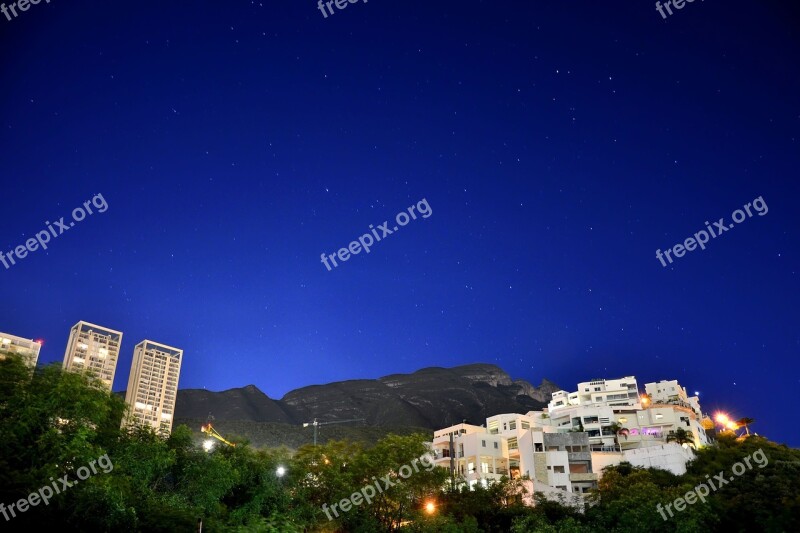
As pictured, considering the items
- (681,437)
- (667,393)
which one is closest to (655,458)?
(681,437)

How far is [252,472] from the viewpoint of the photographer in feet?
101

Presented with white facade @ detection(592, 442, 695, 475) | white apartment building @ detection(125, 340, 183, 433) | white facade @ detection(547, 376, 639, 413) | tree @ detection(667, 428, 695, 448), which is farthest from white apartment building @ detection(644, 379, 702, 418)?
white apartment building @ detection(125, 340, 183, 433)

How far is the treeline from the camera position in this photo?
59.3 ft

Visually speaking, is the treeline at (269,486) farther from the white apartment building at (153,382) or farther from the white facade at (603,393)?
the white apartment building at (153,382)

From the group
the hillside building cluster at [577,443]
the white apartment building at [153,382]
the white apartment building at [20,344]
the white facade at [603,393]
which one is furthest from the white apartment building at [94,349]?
the white facade at [603,393]

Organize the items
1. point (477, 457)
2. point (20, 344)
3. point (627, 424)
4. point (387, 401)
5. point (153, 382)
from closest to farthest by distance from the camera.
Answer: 1. point (477, 457)
2. point (627, 424)
3. point (20, 344)
4. point (153, 382)
5. point (387, 401)

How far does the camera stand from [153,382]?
13162cm

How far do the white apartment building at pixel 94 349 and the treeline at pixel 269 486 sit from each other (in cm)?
10254

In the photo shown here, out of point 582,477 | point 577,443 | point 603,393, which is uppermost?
point 603,393

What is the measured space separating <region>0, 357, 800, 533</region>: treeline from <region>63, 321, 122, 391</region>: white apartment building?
102540 mm

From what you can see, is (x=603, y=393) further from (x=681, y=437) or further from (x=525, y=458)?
(x=525, y=458)

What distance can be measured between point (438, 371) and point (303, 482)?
159889mm

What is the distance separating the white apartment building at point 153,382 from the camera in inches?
5010

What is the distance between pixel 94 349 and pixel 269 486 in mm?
110370
